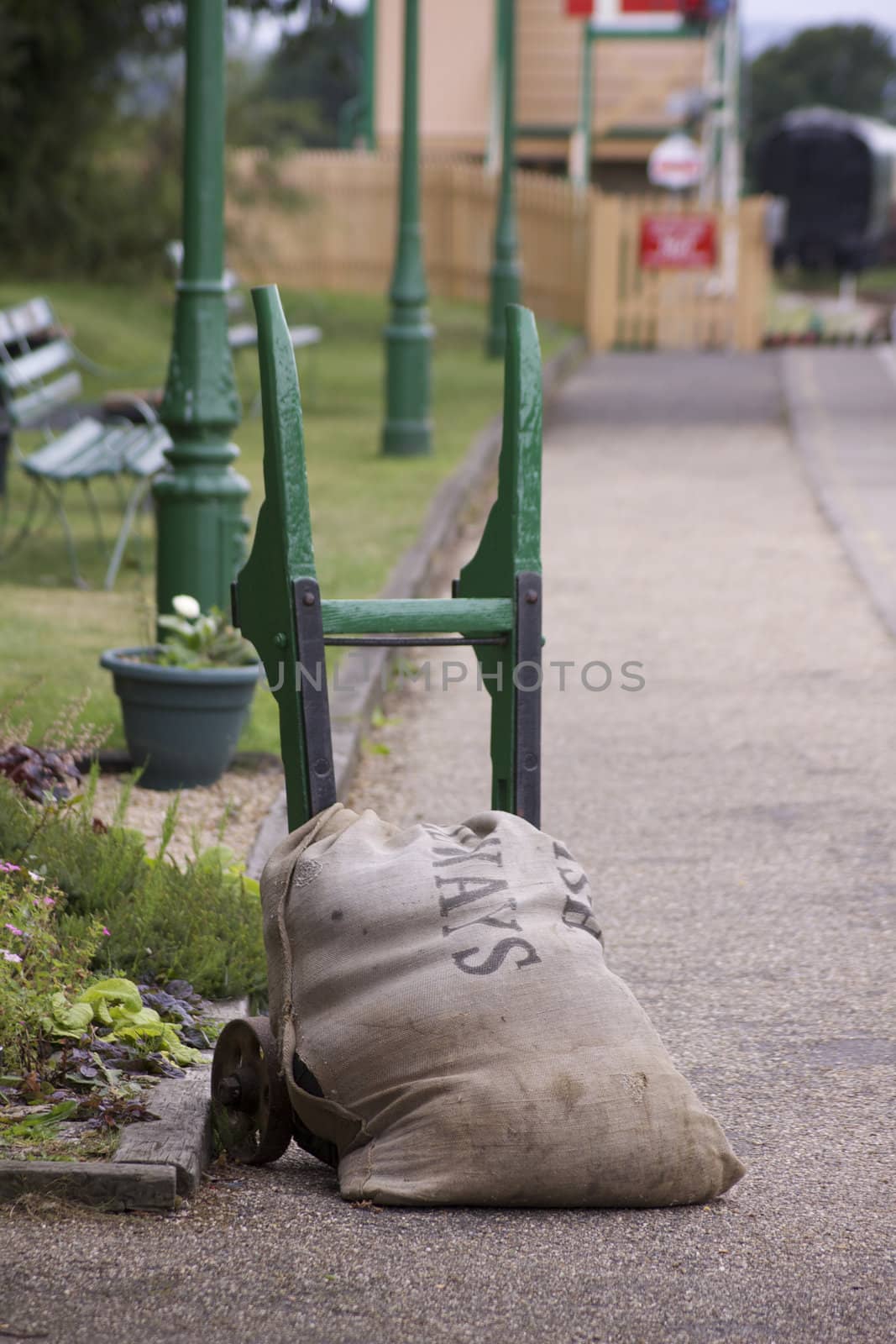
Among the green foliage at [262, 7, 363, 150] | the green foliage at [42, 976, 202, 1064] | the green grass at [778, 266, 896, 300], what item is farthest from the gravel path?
the green grass at [778, 266, 896, 300]

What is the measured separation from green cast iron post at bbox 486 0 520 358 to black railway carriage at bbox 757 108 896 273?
24.7 metres

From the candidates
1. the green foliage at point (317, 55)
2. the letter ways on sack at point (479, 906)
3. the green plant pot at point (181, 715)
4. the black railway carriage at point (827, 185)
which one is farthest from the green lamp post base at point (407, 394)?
the black railway carriage at point (827, 185)

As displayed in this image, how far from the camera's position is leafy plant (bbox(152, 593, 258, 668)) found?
6047 mm

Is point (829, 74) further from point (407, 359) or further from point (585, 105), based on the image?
point (407, 359)

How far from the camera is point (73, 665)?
747 centimetres

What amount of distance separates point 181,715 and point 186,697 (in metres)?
0.07

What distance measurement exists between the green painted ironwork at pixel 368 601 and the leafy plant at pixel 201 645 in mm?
2084

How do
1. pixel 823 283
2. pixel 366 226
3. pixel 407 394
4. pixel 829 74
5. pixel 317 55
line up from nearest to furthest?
pixel 407 394, pixel 317 55, pixel 366 226, pixel 823 283, pixel 829 74

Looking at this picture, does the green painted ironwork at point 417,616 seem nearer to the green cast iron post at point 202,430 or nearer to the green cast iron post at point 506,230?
the green cast iron post at point 202,430

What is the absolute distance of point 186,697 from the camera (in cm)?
591

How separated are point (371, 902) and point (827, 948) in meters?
1.95

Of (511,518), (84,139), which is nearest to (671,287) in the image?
(84,139)

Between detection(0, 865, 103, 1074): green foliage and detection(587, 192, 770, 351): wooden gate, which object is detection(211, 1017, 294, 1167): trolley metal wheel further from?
detection(587, 192, 770, 351): wooden gate

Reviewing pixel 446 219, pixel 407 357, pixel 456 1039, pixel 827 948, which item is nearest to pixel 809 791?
pixel 827 948
